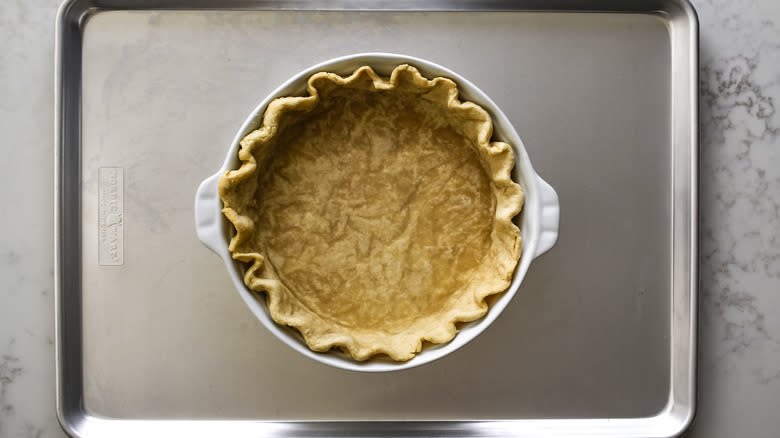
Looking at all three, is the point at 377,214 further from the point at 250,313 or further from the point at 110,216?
the point at 110,216

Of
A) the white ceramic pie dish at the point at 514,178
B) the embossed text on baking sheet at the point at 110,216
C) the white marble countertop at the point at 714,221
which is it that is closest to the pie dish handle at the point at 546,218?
the white ceramic pie dish at the point at 514,178

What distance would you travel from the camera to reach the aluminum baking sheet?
3.26ft

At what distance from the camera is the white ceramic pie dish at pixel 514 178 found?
0.80 metres

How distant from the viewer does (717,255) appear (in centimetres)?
104

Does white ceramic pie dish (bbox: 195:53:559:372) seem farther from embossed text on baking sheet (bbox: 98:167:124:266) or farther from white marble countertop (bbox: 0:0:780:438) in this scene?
white marble countertop (bbox: 0:0:780:438)

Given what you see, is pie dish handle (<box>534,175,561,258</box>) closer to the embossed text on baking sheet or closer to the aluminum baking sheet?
the aluminum baking sheet

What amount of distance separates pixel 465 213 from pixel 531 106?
257 millimetres

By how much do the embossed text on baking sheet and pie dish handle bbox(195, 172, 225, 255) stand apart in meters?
0.30

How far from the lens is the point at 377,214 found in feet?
3.09

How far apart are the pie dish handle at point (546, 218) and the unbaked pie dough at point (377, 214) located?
10cm

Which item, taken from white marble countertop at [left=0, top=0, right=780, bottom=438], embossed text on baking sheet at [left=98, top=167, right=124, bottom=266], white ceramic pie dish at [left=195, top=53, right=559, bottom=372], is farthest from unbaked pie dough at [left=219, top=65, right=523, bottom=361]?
white marble countertop at [left=0, top=0, right=780, bottom=438]

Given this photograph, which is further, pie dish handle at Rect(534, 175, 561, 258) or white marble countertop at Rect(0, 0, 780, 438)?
white marble countertop at Rect(0, 0, 780, 438)

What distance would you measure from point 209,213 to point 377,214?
290 mm

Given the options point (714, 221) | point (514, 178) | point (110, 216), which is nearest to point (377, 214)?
point (514, 178)
